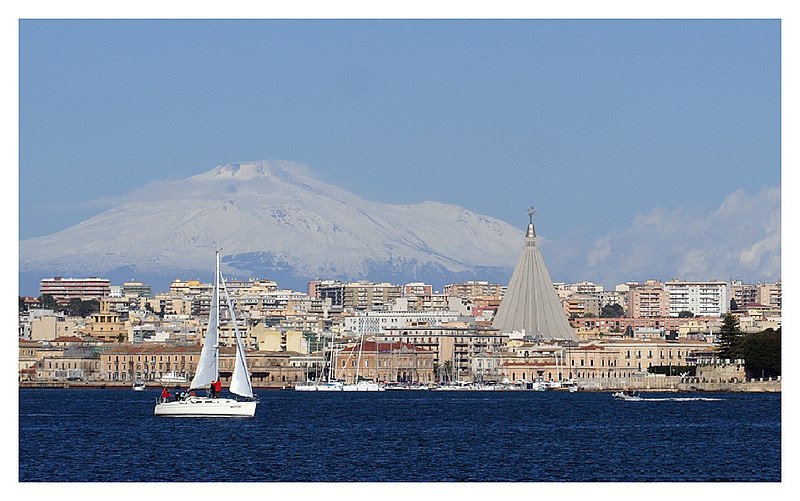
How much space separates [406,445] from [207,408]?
637 centimetres

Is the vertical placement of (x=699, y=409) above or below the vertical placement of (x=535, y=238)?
below

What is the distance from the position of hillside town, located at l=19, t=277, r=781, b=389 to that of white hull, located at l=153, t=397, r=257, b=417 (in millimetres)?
30588

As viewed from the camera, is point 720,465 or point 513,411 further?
point 513,411

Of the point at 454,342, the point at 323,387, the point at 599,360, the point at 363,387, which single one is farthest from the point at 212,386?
the point at 454,342

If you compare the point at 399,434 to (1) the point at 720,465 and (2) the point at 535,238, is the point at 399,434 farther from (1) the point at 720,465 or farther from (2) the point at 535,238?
(2) the point at 535,238

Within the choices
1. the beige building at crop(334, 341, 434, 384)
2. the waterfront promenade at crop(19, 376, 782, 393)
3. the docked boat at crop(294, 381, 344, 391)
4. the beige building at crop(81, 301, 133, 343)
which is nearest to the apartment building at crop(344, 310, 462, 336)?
the beige building at crop(81, 301, 133, 343)

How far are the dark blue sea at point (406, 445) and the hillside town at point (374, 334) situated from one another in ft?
82.7

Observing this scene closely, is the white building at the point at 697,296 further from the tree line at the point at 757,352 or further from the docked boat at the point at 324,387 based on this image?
the tree line at the point at 757,352

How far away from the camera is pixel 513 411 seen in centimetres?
4378
